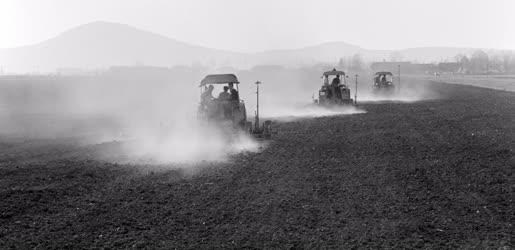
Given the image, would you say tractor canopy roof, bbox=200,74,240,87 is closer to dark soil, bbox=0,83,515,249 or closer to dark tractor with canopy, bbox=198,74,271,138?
dark tractor with canopy, bbox=198,74,271,138

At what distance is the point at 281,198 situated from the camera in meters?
10.6

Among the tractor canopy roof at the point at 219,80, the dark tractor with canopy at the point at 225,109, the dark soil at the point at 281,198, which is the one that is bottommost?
the dark soil at the point at 281,198

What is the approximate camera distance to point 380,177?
40.2 feet

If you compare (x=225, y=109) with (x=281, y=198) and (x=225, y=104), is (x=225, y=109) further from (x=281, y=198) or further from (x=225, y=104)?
(x=281, y=198)

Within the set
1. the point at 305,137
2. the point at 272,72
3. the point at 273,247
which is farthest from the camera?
the point at 272,72

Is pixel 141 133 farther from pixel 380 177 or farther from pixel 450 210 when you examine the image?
pixel 450 210

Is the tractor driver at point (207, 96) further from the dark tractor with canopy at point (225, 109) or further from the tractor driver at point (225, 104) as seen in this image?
the tractor driver at point (225, 104)

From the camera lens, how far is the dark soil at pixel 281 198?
27.0 feet

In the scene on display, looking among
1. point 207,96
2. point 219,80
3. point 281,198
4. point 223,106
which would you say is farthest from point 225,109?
point 281,198

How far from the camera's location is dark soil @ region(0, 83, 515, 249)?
8.24 m

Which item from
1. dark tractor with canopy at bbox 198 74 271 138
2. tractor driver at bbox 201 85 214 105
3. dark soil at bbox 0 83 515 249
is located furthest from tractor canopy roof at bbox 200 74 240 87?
dark soil at bbox 0 83 515 249

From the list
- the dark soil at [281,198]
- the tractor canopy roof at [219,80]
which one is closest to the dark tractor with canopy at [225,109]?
the tractor canopy roof at [219,80]

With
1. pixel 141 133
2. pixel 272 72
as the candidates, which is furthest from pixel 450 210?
pixel 272 72

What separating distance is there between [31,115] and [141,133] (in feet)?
54.7
